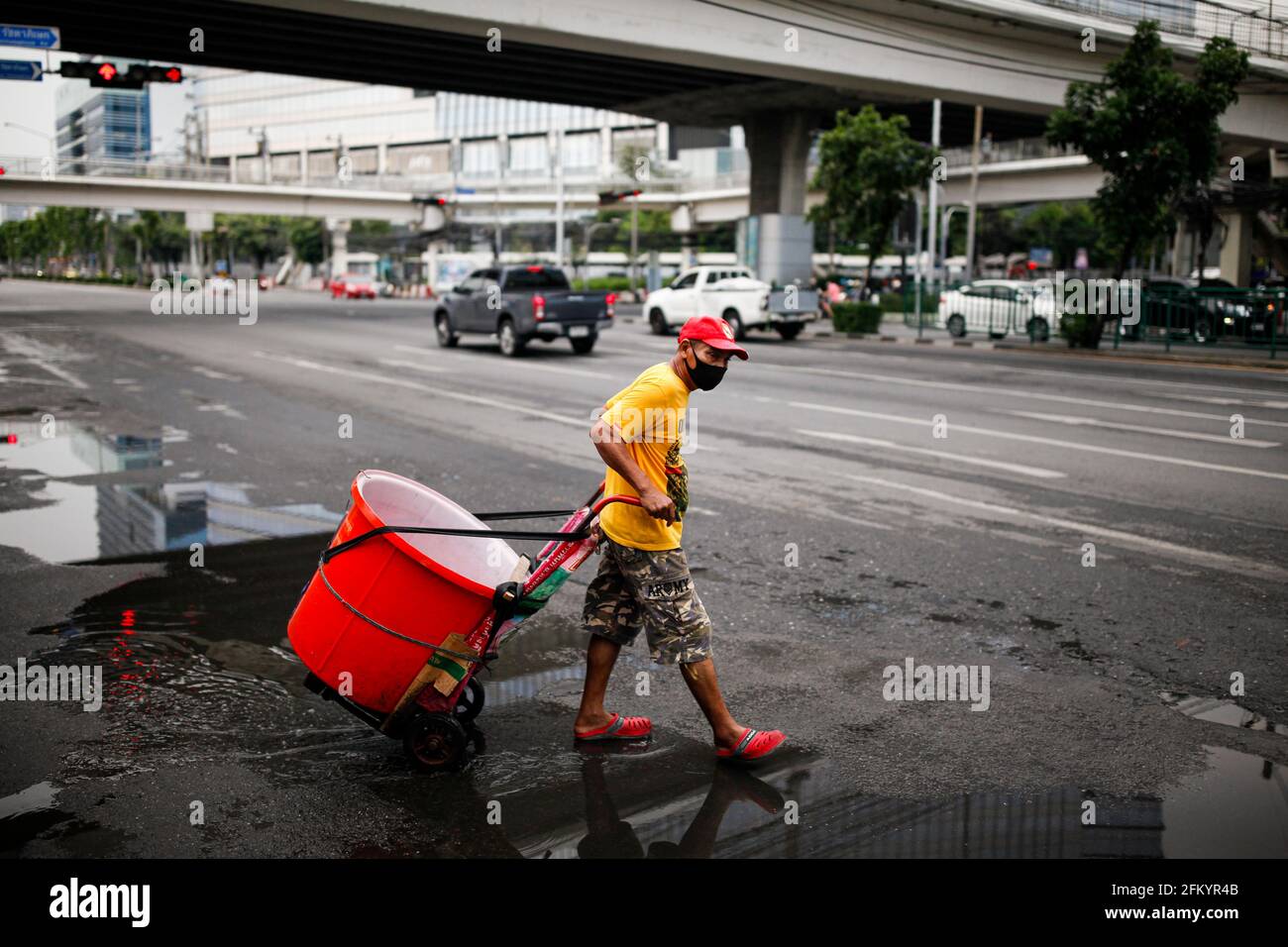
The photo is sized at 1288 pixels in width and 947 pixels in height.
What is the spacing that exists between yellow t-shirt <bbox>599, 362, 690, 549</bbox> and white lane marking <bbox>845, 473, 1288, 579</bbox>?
461cm

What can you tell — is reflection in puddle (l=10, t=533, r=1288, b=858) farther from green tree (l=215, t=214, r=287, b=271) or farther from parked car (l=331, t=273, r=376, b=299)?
green tree (l=215, t=214, r=287, b=271)

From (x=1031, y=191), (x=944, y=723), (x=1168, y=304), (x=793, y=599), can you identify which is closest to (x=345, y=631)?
(x=944, y=723)

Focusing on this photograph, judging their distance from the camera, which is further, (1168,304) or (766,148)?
(766,148)

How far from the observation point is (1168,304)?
85.4 ft

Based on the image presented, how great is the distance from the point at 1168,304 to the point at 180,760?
25.5 metres

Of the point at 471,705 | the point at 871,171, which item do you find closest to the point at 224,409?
the point at 471,705

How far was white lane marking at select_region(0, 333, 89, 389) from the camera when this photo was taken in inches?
765

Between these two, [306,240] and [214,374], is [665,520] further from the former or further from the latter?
[306,240]

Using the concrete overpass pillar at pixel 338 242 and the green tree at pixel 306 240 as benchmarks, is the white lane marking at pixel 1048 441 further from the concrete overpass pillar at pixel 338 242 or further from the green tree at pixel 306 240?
the green tree at pixel 306 240

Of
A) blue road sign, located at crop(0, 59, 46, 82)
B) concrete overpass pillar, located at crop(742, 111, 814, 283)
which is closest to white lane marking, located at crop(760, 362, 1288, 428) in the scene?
blue road sign, located at crop(0, 59, 46, 82)

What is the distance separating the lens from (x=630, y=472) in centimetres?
450

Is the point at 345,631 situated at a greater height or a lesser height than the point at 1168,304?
lesser

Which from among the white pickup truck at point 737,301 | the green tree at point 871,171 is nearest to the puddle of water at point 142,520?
the white pickup truck at point 737,301
